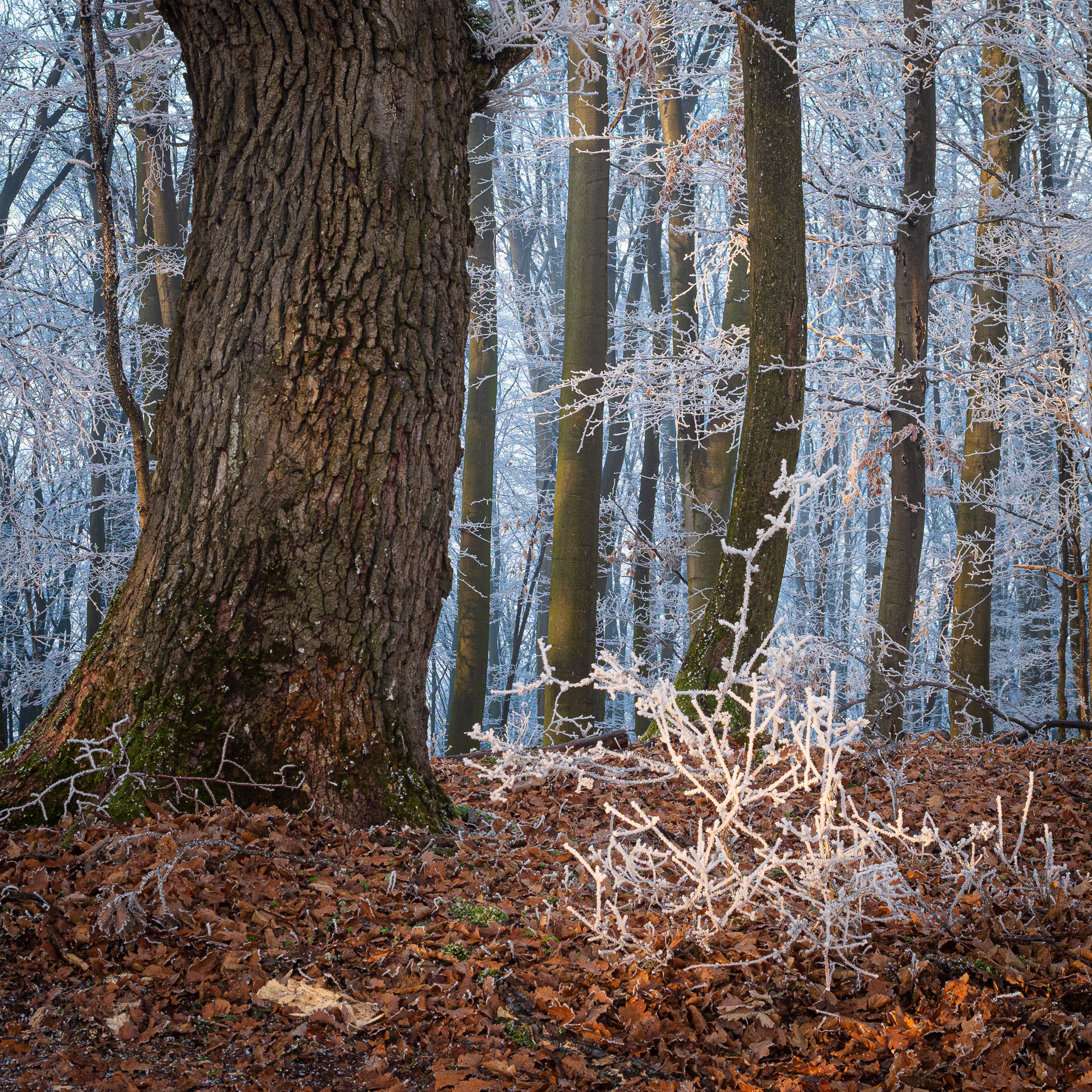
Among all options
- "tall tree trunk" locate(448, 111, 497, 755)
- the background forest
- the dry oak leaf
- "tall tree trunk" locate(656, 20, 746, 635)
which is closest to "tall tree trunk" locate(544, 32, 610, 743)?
the background forest

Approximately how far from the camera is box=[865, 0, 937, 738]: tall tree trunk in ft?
22.4

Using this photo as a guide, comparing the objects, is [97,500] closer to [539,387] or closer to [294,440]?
[539,387]

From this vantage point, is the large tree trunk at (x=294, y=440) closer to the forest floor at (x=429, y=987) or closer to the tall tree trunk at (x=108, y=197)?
the forest floor at (x=429, y=987)

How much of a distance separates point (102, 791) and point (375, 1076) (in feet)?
4.99

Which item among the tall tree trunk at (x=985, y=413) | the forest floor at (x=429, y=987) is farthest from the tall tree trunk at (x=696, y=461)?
the forest floor at (x=429, y=987)

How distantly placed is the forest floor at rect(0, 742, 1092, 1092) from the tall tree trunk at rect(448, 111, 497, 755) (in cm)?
699

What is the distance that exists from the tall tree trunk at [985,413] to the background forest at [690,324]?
0.05m

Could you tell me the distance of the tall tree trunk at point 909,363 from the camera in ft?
22.4

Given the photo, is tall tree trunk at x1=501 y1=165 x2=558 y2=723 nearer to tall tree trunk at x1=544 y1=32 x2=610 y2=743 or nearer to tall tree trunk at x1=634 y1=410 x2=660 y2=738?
tall tree trunk at x1=634 y1=410 x2=660 y2=738

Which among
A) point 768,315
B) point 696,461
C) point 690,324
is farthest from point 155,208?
point 768,315

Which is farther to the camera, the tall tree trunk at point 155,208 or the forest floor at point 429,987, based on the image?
the tall tree trunk at point 155,208

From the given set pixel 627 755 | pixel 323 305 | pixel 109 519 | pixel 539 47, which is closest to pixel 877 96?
pixel 539 47

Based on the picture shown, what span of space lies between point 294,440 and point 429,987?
5.81 ft

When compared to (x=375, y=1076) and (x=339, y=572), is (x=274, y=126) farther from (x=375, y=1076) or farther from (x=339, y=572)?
(x=375, y=1076)
